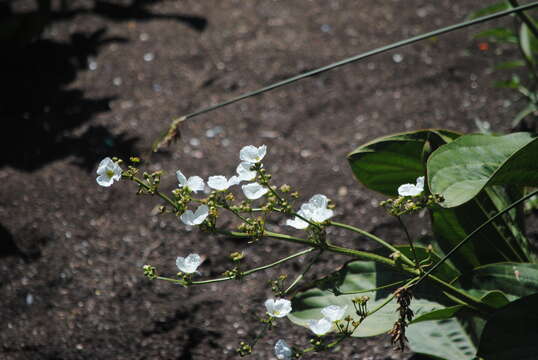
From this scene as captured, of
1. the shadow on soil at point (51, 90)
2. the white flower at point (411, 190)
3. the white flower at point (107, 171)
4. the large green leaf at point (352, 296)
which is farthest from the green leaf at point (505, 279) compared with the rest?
the shadow on soil at point (51, 90)

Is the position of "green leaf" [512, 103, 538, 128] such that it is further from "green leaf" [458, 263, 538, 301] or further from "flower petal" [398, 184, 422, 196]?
"flower petal" [398, 184, 422, 196]

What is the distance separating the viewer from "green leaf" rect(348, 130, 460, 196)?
1.35 m

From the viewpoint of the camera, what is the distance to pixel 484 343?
45.2 inches

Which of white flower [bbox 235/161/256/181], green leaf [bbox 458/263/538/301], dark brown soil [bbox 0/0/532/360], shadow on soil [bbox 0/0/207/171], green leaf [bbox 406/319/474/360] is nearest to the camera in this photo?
white flower [bbox 235/161/256/181]

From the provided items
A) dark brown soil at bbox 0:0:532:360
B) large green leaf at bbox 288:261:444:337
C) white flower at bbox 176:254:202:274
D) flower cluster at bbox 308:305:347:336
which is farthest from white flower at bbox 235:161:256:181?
dark brown soil at bbox 0:0:532:360

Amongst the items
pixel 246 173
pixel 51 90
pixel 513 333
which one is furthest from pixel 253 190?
pixel 51 90

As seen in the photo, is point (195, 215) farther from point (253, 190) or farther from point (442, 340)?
point (442, 340)

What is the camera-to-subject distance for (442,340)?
55.9 inches

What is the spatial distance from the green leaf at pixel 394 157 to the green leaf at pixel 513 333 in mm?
365

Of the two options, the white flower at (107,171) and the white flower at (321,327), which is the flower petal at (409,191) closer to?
the white flower at (321,327)

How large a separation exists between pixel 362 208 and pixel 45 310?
110 centimetres

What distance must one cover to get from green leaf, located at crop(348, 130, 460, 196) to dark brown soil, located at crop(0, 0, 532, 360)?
0.49 metres

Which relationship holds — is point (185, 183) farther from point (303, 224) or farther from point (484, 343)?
point (484, 343)

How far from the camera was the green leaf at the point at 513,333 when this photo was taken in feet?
3.72
